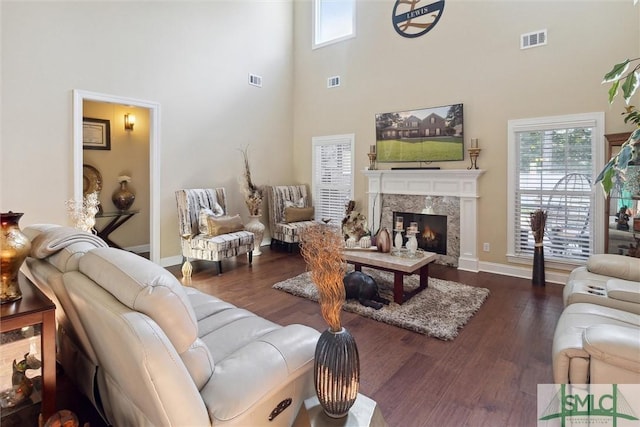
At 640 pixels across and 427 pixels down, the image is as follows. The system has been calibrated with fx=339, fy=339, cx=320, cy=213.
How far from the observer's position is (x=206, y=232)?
4.76 metres

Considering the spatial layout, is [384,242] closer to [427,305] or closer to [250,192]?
[427,305]

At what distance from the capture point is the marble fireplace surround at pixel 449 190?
4.80m

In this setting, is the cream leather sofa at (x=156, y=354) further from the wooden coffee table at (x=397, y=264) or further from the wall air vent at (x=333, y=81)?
the wall air vent at (x=333, y=81)

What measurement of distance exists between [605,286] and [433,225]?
281 cm

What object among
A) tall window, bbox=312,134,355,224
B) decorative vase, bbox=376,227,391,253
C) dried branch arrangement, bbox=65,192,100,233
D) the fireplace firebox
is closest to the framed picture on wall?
dried branch arrangement, bbox=65,192,100,233

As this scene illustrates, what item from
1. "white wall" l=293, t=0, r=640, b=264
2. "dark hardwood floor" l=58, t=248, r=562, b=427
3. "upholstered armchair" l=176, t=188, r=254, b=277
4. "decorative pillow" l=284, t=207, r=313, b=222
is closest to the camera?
"dark hardwood floor" l=58, t=248, r=562, b=427

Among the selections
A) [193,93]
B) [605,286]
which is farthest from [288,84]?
[605,286]

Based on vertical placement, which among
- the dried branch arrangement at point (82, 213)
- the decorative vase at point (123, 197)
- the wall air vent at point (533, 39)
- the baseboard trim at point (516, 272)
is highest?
the wall air vent at point (533, 39)

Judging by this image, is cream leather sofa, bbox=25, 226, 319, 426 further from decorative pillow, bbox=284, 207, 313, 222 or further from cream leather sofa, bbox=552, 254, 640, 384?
decorative pillow, bbox=284, 207, 313, 222

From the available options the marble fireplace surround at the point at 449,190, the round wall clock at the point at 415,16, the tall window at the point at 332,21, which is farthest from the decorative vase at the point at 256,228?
the round wall clock at the point at 415,16

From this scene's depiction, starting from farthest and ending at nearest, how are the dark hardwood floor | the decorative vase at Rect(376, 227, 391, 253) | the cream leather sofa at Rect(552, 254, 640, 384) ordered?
the decorative vase at Rect(376, 227, 391, 253), the dark hardwood floor, the cream leather sofa at Rect(552, 254, 640, 384)

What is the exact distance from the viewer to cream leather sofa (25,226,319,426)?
3.36 ft

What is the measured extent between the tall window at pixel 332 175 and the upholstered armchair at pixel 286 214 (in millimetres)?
373

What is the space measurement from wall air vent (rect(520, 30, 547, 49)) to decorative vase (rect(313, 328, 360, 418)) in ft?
15.6
